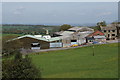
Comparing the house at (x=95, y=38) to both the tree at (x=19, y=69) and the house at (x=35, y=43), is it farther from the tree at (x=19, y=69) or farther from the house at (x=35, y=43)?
the tree at (x=19, y=69)

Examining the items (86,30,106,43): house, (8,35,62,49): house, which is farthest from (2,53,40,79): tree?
(86,30,106,43): house

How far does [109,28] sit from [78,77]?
3166 cm

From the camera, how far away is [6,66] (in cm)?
1177

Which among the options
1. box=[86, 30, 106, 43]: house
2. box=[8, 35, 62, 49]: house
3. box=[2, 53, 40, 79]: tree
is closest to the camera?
box=[2, 53, 40, 79]: tree

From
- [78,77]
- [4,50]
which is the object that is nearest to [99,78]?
[78,77]

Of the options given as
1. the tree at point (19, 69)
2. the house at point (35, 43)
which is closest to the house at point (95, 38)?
the house at point (35, 43)

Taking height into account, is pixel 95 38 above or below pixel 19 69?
above

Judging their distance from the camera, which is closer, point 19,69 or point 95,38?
point 19,69

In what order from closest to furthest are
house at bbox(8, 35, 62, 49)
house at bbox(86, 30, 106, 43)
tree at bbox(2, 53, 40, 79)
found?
tree at bbox(2, 53, 40, 79) < house at bbox(8, 35, 62, 49) < house at bbox(86, 30, 106, 43)

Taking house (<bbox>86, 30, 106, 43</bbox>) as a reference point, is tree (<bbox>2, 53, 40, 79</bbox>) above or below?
below

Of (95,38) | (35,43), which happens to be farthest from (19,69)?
(95,38)

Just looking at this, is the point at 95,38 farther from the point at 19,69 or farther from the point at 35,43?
the point at 19,69

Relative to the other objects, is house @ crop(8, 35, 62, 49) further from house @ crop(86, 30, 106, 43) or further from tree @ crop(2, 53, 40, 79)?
tree @ crop(2, 53, 40, 79)

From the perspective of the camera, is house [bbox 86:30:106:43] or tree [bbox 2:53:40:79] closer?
tree [bbox 2:53:40:79]
